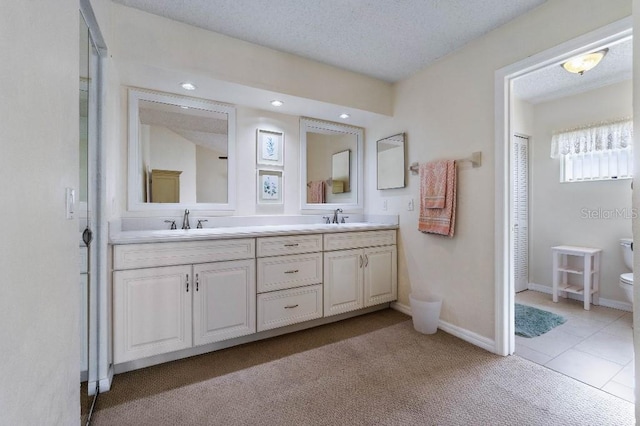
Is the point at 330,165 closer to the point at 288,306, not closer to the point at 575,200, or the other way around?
the point at 288,306

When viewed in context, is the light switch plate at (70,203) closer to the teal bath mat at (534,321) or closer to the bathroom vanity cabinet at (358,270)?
the bathroom vanity cabinet at (358,270)

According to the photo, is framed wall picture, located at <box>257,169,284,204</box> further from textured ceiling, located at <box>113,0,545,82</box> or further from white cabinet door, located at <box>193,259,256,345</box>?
textured ceiling, located at <box>113,0,545,82</box>

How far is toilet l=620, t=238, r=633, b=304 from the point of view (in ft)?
8.59

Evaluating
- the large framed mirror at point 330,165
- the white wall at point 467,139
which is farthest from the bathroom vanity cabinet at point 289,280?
the white wall at point 467,139

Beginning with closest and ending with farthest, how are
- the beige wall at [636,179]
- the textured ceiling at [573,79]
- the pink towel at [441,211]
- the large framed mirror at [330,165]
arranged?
1. the beige wall at [636,179]
2. the pink towel at [441,211]
3. the textured ceiling at [573,79]
4. the large framed mirror at [330,165]

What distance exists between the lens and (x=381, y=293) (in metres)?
2.96

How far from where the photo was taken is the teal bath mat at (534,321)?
8.28 ft

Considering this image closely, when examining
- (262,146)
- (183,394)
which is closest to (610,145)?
(262,146)

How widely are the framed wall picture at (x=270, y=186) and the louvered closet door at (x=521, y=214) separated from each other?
292 cm

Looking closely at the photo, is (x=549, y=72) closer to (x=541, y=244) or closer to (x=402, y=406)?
(x=541, y=244)

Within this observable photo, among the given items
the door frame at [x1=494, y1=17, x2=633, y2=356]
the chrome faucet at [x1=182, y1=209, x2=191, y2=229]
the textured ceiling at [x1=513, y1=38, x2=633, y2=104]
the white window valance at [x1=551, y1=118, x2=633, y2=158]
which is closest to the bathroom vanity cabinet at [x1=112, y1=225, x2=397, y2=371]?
the chrome faucet at [x1=182, y1=209, x2=191, y2=229]

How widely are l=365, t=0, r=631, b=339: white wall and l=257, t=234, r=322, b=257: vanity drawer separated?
1.02 metres

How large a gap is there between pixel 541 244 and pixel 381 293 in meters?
2.32

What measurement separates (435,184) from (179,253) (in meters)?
2.14
